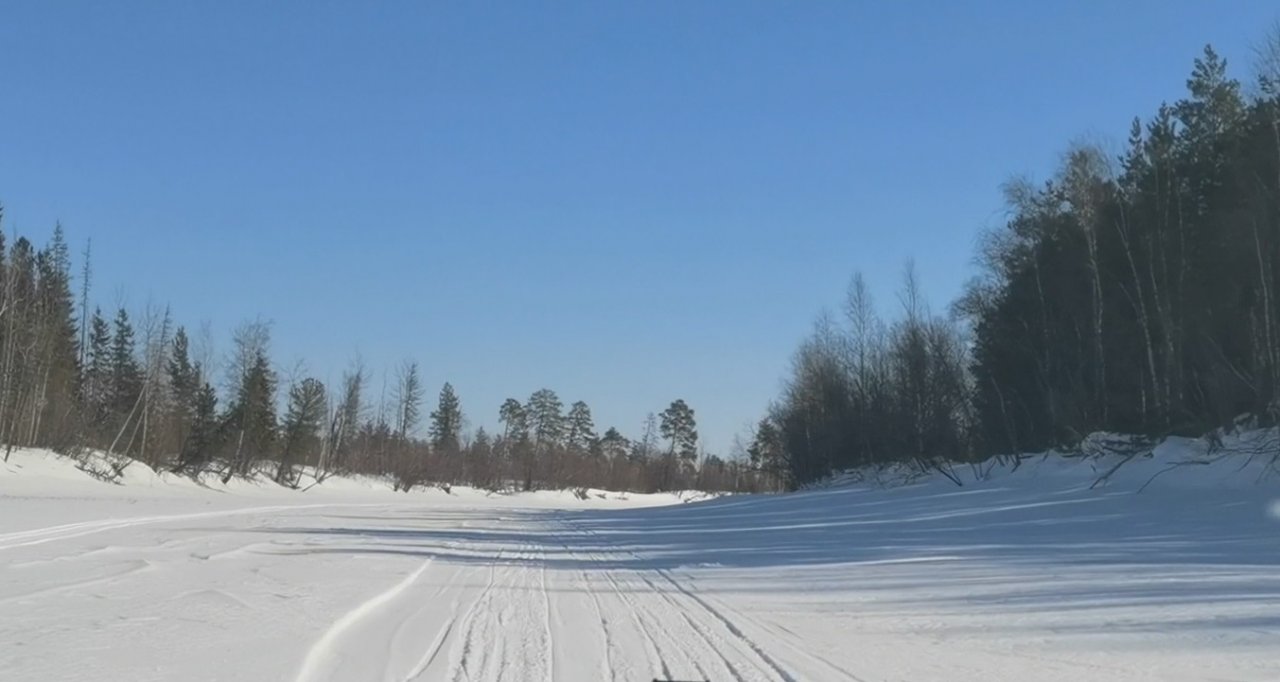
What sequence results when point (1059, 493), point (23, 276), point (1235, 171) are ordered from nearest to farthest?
1. point (1059, 493)
2. point (1235, 171)
3. point (23, 276)

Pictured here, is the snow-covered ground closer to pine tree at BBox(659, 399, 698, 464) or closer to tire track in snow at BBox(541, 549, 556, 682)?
tire track in snow at BBox(541, 549, 556, 682)

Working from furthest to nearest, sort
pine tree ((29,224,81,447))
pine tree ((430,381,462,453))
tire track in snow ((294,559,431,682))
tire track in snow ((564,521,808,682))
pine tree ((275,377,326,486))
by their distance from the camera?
pine tree ((430,381,462,453)), pine tree ((275,377,326,486)), pine tree ((29,224,81,447)), tire track in snow ((564,521,808,682)), tire track in snow ((294,559,431,682))

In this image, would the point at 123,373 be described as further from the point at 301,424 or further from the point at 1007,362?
the point at 1007,362

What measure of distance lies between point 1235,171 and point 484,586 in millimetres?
25074

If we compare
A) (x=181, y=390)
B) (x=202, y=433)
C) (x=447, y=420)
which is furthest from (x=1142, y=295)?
(x=447, y=420)

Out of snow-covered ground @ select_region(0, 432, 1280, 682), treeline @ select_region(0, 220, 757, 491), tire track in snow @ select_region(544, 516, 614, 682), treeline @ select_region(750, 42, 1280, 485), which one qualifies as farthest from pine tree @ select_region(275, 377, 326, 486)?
tire track in snow @ select_region(544, 516, 614, 682)

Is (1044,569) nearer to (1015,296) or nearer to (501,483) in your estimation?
(1015,296)

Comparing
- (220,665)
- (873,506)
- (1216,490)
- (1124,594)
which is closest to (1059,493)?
(1216,490)

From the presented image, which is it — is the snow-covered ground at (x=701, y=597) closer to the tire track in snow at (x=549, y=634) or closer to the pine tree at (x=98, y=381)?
the tire track in snow at (x=549, y=634)

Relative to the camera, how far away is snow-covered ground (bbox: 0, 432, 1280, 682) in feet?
28.4

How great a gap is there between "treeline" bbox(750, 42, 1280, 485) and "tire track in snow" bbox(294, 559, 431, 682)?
18.8 m

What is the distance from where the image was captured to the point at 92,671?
793cm

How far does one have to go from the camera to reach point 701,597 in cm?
1336

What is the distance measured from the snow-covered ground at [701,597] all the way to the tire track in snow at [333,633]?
0.05 m
